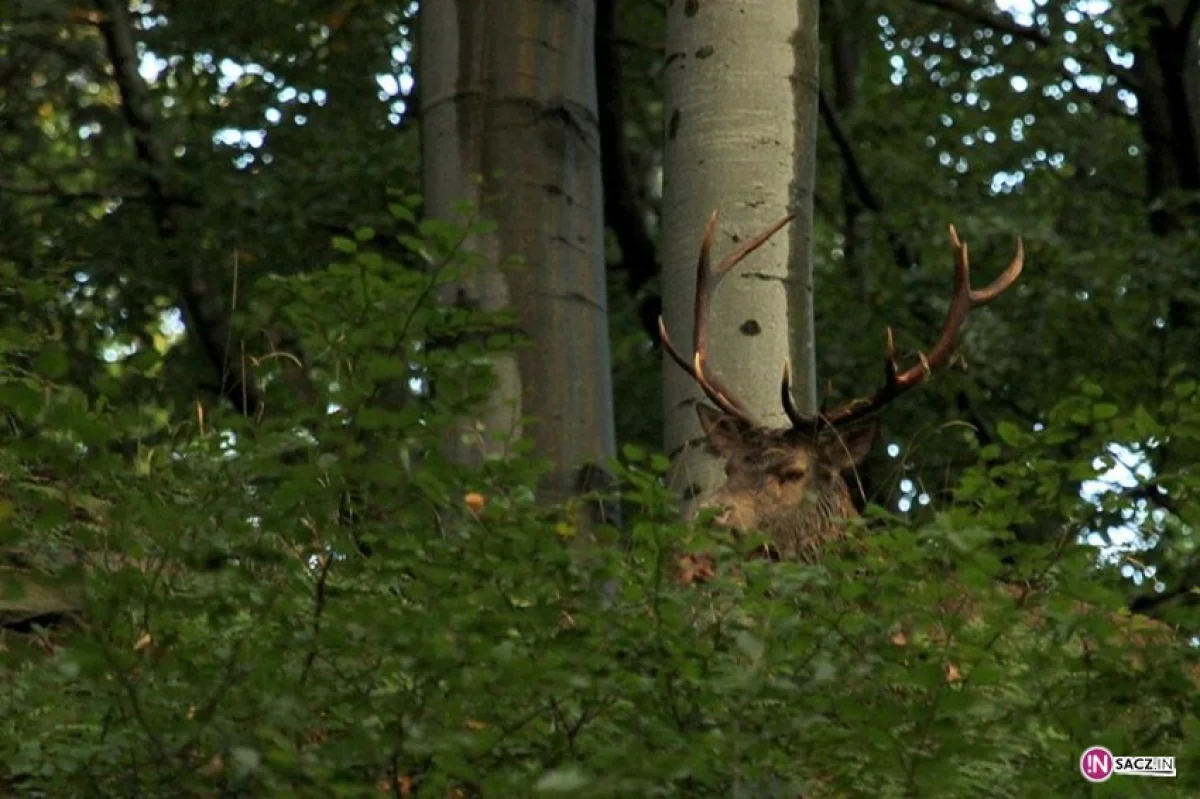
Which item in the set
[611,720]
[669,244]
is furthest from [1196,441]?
[611,720]

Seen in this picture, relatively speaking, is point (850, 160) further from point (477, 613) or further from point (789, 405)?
point (477, 613)

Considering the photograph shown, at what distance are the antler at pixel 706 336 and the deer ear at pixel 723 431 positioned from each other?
2cm

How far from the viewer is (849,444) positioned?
21.8ft

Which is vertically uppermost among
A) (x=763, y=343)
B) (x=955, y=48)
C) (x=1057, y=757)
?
(x=955, y=48)

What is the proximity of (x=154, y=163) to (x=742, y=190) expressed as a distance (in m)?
7.55

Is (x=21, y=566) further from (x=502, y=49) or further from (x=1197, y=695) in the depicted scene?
(x=1197, y=695)

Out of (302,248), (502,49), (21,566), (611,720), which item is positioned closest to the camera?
(611,720)

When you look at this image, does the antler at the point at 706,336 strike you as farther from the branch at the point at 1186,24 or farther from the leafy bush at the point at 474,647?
the branch at the point at 1186,24

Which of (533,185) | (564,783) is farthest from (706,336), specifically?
(564,783)

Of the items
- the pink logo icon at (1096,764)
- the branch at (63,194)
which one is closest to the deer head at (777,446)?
the pink logo icon at (1096,764)

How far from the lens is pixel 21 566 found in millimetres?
6434

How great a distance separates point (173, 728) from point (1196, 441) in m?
2.98

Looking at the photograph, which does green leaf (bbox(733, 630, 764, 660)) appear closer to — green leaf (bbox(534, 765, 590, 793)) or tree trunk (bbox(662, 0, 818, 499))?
green leaf (bbox(534, 765, 590, 793))

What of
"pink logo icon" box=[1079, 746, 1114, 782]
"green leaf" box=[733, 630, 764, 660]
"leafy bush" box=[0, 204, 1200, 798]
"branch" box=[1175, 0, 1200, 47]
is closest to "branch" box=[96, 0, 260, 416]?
"branch" box=[1175, 0, 1200, 47]
